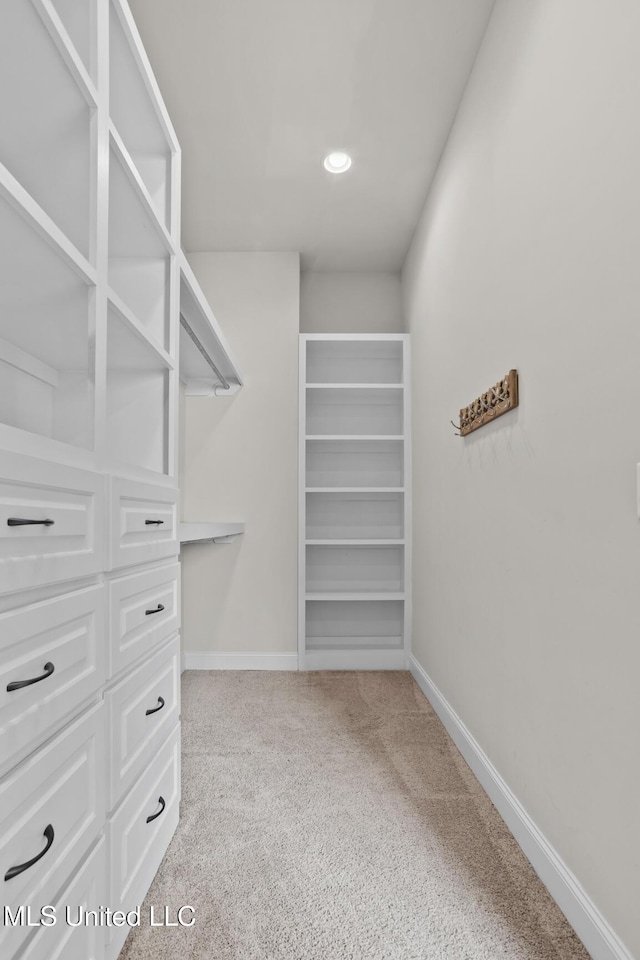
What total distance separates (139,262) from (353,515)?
96.2 inches

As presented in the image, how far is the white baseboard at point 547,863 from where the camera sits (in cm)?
124

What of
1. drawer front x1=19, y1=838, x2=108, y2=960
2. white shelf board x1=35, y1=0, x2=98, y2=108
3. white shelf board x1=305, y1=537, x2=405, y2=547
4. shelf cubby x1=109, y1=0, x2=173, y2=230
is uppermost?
shelf cubby x1=109, y1=0, x2=173, y2=230

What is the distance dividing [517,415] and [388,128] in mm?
1678

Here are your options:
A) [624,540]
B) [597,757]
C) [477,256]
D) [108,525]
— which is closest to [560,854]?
[597,757]

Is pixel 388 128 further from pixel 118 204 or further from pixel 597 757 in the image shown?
pixel 597 757

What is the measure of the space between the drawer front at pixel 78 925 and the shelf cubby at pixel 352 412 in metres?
3.00

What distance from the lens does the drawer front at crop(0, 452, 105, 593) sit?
0.89 m

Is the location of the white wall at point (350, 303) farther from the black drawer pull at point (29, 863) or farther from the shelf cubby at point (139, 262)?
the black drawer pull at point (29, 863)

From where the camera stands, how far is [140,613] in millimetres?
1470

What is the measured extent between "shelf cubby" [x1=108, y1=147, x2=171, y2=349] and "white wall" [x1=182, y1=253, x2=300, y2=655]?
2001 millimetres

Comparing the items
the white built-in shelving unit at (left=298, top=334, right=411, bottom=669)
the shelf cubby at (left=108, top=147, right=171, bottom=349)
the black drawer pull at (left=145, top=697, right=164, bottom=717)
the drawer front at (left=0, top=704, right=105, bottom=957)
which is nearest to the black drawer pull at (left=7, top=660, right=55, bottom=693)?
the drawer front at (left=0, top=704, right=105, bottom=957)

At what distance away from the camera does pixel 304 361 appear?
3.78 metres

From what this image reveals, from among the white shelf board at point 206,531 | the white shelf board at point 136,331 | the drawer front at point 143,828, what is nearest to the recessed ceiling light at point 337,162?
the white shelf board at point 136,331

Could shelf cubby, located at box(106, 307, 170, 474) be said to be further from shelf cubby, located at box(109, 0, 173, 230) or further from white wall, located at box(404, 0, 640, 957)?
white wall, located at box(404, 0, 640, 957)
